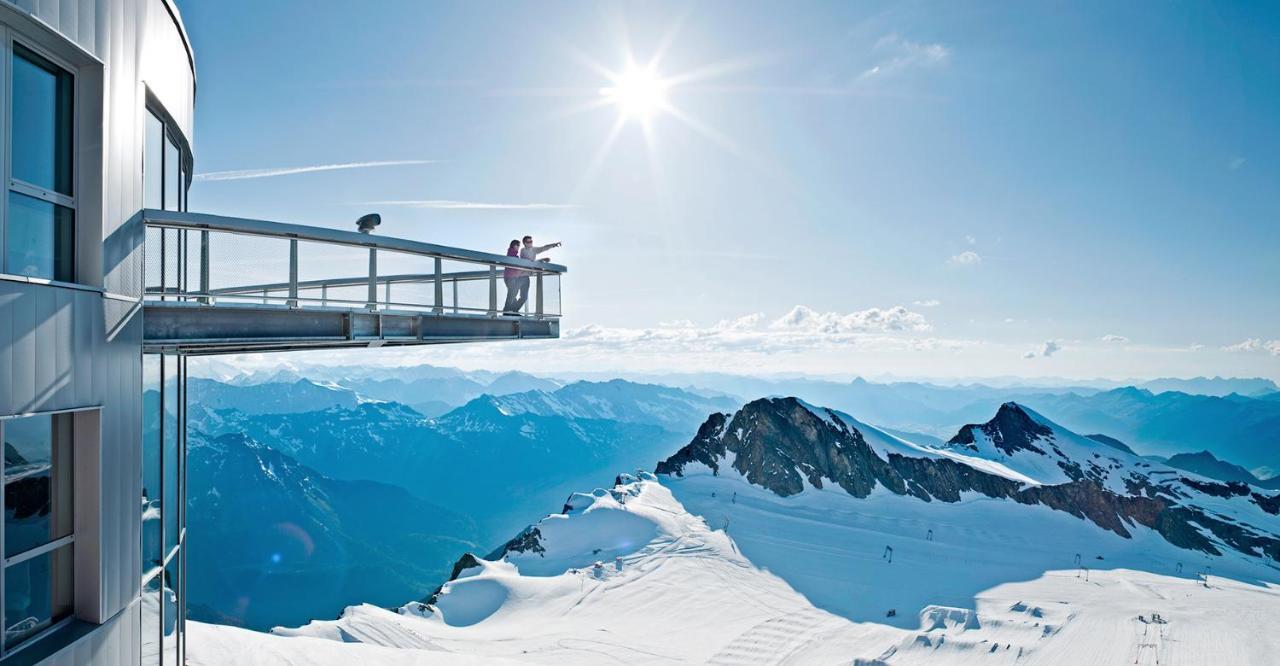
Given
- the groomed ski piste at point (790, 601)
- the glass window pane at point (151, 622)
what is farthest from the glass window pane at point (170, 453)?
the groomed ski piste at point (790, 601)

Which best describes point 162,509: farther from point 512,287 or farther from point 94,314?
point 512,287

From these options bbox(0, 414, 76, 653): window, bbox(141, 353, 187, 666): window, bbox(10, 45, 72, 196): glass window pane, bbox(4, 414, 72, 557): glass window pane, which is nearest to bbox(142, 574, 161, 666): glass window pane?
bbox(141, 353, 187, 666): window

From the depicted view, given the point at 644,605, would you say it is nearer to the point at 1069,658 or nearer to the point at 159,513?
the point at 1069,658

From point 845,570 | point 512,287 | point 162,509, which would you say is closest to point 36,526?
point 162,509

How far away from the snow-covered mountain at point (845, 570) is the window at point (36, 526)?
1209 cm

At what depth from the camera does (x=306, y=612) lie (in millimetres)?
196500

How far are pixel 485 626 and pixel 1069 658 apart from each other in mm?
34531

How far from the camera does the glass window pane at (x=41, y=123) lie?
15.4ft

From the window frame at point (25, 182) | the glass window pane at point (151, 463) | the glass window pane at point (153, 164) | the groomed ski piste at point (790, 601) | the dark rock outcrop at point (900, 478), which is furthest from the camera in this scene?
the dark rock outcrop at point (900, 478)

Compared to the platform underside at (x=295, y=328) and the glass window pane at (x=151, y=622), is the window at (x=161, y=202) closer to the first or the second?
the platform underside at (x=295, y=328)

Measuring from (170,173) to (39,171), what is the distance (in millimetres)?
3237

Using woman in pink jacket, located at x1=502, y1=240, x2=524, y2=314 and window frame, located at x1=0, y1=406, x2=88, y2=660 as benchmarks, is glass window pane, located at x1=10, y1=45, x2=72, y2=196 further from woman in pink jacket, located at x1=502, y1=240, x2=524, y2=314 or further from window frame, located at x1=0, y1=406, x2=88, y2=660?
woman in pink jacket, located at x1=502, y1=240, x2=524, y2=314

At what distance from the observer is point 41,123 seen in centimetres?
493

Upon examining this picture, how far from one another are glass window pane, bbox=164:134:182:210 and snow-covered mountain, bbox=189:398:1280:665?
12.5m
